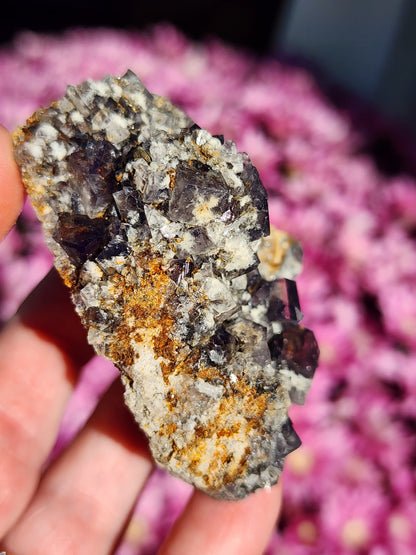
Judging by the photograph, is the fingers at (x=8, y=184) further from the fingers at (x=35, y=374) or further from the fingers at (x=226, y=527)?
the fingers at (x=226, y=527)

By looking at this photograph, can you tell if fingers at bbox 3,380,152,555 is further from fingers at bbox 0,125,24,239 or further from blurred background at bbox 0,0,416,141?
blurred background at bbox 0,0,416,141

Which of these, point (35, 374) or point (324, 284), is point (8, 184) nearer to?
point (35, 374)

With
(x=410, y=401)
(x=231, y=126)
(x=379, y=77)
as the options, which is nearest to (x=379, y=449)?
(x=410, y=401)

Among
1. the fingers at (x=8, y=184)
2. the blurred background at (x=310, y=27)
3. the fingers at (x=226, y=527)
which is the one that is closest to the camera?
the fingers at (x=8, y=184)

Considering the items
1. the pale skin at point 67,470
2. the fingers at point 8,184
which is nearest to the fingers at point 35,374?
the pale skin at point 67,470

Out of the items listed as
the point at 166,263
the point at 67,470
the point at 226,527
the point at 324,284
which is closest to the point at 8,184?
the point at 166,263

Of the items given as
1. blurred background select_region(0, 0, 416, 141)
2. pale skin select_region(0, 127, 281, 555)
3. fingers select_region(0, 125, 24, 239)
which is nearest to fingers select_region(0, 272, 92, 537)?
pale skin select_region(0, 127, 281, 555)

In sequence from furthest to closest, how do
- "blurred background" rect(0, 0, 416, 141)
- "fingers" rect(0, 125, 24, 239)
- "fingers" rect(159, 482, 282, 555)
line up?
"blurred background" rect(0, 0, 416, 141) → "fingers" rect(159, 482, 282, 555) → "fingers" rect(0, 125, 24, 239)

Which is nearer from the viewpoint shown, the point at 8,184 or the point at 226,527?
the point at 8,184
